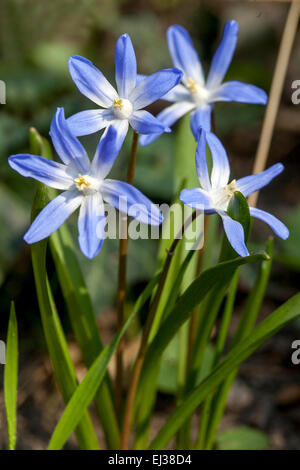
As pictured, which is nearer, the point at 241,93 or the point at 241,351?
the point at 241,351

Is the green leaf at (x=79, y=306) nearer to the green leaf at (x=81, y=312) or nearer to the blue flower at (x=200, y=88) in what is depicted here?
the green leaf at (x=81, y=312)

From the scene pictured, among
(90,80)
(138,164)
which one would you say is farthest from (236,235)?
(138,164)

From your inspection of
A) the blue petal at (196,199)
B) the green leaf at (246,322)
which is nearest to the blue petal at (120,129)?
the blue petal at (196,199)

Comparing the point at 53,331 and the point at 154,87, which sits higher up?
the point at 154,87

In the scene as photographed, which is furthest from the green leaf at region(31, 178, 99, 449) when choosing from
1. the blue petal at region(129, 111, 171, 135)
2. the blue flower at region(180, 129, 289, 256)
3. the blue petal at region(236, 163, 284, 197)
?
the blue petal at region(236, 163, 284, 197)

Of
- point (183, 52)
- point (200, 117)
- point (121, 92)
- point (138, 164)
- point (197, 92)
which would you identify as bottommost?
point (121, 92)

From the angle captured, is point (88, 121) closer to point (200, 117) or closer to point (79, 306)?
point (200, 117)
